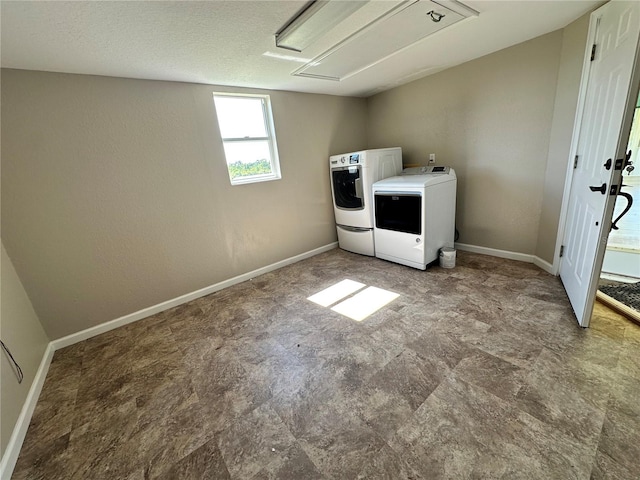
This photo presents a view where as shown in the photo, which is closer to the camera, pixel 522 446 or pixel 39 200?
pixel 522 446

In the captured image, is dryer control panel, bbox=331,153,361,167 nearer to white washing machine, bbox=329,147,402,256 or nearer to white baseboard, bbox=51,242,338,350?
white washing machine, bbox=329,147,402,256

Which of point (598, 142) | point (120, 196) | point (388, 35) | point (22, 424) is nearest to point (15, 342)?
point (22, 424)

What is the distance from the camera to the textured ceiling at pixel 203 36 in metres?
1.41

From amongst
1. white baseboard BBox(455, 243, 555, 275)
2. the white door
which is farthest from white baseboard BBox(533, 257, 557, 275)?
the white door

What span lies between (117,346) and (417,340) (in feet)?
7.99

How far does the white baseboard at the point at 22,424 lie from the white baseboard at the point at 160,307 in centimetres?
23

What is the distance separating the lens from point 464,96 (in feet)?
9.67

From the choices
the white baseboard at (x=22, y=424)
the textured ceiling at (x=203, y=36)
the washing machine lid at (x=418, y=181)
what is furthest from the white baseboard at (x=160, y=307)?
the textured ceiling at (x=203, y=36)

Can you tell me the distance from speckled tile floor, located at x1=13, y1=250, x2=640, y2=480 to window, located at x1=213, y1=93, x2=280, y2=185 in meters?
1.71

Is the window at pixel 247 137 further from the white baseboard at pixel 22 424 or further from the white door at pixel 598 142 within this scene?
the white door at pixel 598 142

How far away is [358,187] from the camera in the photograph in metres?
3.31

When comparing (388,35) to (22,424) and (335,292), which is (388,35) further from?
(22,424)

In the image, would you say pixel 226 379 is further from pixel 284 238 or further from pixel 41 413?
pixel 284 238

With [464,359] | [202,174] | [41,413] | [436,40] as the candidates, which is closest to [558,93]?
[436,40]
